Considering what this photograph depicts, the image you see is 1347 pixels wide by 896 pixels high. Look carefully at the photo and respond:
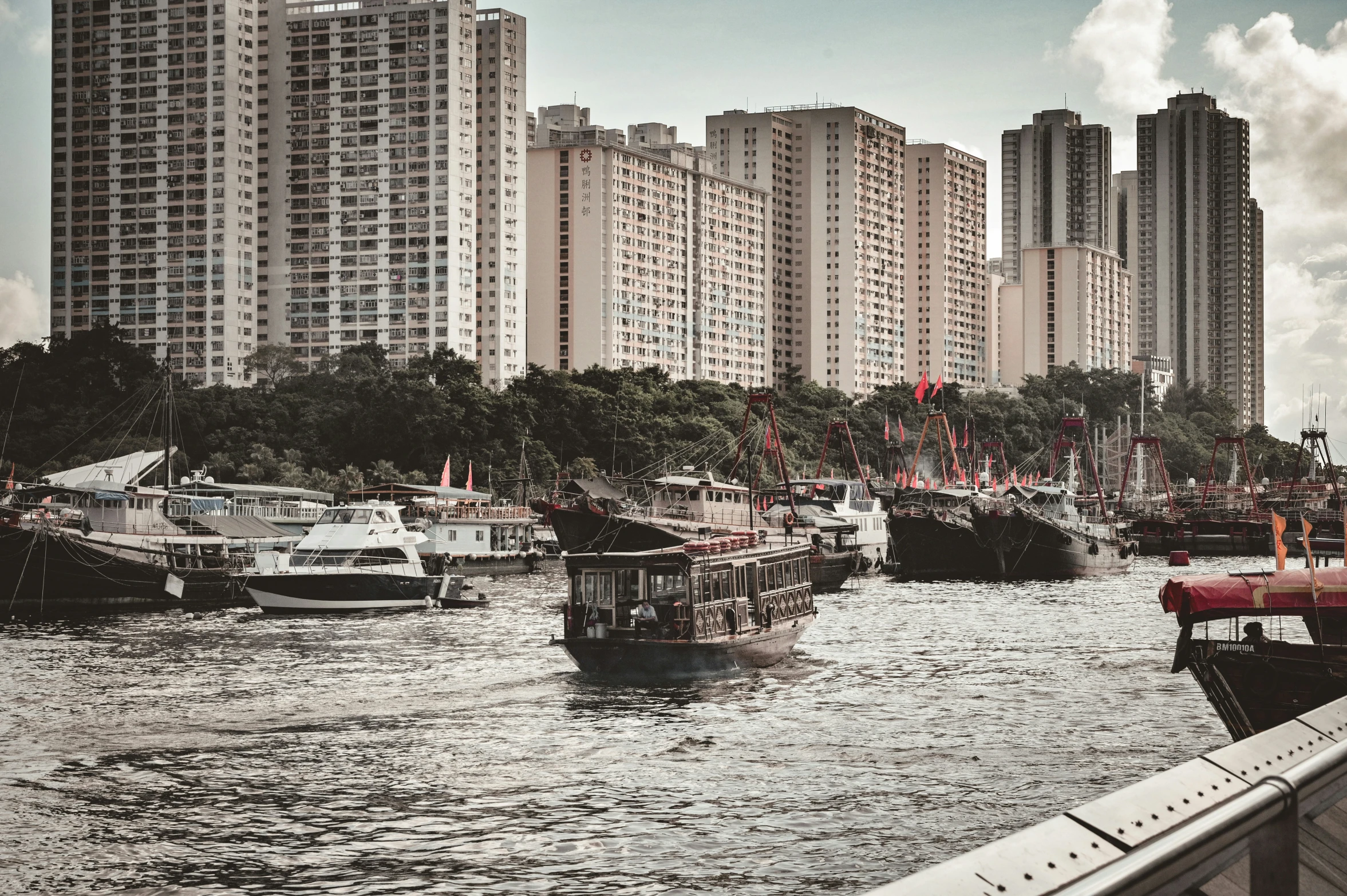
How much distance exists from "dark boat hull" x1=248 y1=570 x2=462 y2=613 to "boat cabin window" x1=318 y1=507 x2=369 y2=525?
2.68 metres

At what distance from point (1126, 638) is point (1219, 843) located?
34.5 metres

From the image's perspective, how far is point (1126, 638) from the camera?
36.4 meters

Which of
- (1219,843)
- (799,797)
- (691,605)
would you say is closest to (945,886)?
(1219,843)

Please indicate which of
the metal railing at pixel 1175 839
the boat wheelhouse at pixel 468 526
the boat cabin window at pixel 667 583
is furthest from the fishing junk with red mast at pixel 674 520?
the metal railing at pixel 1175 839

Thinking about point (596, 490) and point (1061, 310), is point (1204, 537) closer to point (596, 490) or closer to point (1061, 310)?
point (596, 490)

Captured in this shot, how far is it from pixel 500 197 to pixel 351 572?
84.4 m

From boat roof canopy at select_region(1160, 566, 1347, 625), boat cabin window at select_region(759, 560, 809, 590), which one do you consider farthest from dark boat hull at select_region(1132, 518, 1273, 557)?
boat roof canopy at select_region(1160, 566, 1347, 625)

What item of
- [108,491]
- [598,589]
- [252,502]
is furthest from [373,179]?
[598,589]

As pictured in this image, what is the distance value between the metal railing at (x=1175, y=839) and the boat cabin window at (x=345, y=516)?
43.5 m

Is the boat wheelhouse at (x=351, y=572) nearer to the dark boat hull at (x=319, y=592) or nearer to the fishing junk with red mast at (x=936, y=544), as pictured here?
the dark boat hull at (x=319, y=592)

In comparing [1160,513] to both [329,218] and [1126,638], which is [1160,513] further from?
[329,218]

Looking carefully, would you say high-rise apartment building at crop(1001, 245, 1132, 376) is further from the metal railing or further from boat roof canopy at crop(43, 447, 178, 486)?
the metal railing

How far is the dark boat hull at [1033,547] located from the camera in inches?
2475

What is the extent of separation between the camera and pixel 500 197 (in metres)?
124
